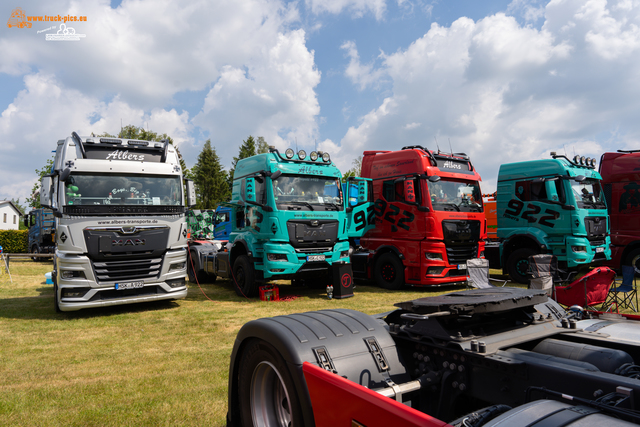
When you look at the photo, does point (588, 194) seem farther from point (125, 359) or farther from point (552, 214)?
point (125, 359)

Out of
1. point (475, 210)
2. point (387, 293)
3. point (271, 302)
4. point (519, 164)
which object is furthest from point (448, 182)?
point (271, 302)

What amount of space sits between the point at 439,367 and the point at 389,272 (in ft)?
29.9

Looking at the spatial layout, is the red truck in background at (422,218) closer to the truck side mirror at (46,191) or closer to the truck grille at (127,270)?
the truck grille at (127,270)

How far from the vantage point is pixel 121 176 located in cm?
801

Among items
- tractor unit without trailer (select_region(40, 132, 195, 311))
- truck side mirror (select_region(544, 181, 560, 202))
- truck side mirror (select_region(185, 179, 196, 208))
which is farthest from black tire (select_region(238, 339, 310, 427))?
truck side mirror (select_region(544, 181, 560, 202))

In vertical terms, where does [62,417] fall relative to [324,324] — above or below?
below

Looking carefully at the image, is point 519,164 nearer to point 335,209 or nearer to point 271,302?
point 335,209

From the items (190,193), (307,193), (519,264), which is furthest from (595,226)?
(190,193)

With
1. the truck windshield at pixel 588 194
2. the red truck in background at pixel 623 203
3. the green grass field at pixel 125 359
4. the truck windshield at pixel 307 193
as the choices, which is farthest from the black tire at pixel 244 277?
the red truck in background at pixel 623 203

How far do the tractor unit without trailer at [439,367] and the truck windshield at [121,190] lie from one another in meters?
6.27

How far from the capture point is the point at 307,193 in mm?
9711

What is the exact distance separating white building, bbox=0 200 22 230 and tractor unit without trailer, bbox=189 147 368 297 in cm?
6030

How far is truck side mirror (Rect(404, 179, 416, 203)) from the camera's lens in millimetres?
10328

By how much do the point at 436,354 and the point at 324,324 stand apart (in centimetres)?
67
